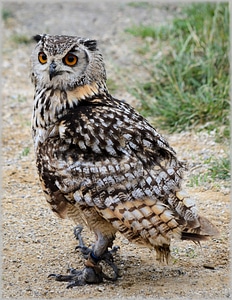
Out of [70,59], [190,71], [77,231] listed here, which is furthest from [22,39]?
[70,59]

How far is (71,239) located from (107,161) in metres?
1.20

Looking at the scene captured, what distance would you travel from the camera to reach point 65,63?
518cm

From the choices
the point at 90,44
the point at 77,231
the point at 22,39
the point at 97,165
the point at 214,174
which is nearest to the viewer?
the point at 97,165

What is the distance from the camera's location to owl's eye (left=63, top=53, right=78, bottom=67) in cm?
516

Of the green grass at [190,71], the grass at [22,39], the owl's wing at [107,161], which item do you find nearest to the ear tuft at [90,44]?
the owl's wing at [107,161]

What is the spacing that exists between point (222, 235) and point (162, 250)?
1.05 m

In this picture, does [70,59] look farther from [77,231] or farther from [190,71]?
[190,71]

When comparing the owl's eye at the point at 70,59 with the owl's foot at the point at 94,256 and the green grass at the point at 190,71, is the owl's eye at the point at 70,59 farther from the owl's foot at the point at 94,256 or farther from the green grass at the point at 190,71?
the green grass at the point at 190,71

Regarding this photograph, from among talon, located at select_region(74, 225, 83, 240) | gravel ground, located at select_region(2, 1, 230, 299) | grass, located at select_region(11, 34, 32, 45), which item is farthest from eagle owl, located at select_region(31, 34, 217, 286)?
grass, located at select_region(11, 34, 32, 45)

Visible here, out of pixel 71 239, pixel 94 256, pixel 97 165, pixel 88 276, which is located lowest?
pixel 71 239

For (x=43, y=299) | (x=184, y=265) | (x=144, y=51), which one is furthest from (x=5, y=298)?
(x=144, y=51)

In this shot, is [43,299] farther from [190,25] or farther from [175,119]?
[190,25]

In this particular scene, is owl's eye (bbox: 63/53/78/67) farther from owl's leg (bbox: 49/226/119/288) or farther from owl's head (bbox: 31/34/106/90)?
owl's leg (bbox: 49/226/119/288)

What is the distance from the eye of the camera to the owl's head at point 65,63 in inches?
201
